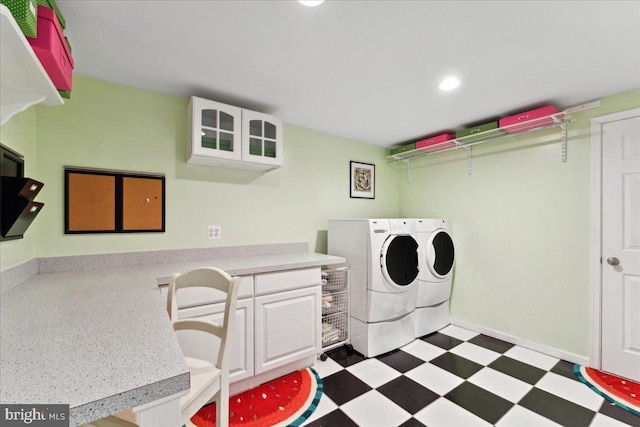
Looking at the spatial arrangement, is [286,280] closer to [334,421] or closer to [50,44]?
[334,421]

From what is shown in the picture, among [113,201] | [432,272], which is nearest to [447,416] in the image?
[432,272]

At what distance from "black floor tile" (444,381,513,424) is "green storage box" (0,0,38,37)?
273cm

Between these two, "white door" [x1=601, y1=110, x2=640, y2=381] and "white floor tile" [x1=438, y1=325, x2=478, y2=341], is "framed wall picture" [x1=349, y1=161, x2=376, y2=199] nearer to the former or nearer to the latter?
"white floor tile" [x1=438, y1=325, x2=478, y2=341]

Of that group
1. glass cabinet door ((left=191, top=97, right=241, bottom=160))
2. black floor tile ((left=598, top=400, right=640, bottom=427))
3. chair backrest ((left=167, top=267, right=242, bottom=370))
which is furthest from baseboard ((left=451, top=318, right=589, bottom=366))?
glass cabinet door ((left=191, top=97, right=241, bottom=160))

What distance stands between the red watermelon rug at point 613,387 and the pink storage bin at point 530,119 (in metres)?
1.98

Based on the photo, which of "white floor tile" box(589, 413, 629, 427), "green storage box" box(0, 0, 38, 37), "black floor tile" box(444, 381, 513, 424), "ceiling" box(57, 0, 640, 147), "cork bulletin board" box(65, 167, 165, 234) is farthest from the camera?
"cork bulletin board" box(65, 167, 165, 234)

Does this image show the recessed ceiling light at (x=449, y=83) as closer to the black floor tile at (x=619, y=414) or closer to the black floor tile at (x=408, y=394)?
the black floor tile at (x=408, y=394)

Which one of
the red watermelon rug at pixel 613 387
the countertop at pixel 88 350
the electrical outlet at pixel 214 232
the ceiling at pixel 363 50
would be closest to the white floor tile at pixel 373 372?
the red watermelon rug at pixel 613 387

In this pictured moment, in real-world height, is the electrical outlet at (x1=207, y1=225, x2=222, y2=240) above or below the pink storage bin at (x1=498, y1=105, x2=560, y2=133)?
below

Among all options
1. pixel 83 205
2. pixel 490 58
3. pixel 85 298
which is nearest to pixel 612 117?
pixel 490 58

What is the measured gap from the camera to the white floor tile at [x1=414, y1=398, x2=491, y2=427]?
65.3 inches

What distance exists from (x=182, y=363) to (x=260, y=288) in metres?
1.34

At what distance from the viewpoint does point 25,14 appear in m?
0.86

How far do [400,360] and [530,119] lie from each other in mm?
2247
